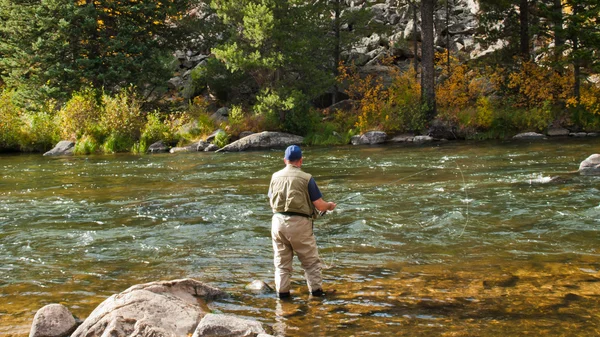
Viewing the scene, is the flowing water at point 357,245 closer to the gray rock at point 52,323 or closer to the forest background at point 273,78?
the gray rock at point 52,323

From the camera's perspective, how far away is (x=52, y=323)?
5.52 metres

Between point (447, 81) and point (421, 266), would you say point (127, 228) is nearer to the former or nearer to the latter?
point (421, 266)

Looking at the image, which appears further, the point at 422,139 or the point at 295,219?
the point at 422,139

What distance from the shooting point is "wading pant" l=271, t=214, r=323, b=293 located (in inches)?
270

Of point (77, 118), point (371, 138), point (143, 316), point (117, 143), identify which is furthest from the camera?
point (77, 118)

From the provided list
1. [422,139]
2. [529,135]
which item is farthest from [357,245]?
[529,135]

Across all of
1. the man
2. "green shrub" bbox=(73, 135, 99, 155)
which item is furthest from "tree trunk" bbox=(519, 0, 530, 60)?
the man

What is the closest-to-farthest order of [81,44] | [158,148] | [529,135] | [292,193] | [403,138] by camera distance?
[292,193], [529,135], [158,148], [403,138], [81,44]

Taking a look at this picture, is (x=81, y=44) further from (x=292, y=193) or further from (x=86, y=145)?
(x=292, y=193)

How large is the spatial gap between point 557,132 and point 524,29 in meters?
5.92

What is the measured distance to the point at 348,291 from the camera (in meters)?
6.99

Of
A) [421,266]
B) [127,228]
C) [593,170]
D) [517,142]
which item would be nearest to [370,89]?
[517,142]

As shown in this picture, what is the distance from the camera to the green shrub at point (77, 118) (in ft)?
92.0

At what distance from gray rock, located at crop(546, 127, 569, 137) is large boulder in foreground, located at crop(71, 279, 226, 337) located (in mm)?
23477
